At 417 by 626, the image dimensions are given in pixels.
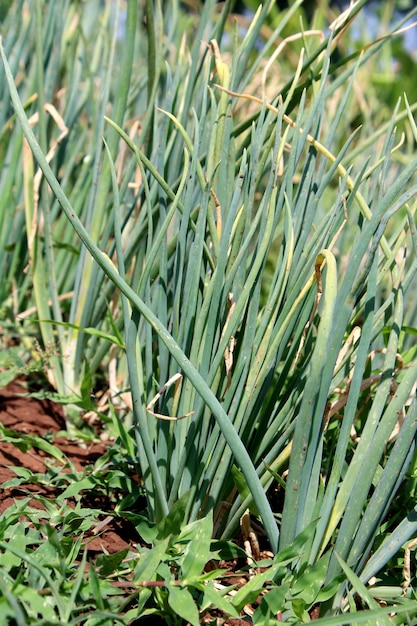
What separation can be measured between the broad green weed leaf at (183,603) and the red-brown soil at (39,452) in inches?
6.4

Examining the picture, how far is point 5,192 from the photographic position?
172 cm

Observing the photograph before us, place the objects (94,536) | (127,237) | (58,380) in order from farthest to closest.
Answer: (127,237) → (58,380) → (94,536)

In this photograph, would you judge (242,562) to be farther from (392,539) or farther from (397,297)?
(397,297)

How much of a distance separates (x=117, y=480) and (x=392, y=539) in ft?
1.49

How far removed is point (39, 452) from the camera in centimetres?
134

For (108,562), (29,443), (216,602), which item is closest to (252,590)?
(216,602)

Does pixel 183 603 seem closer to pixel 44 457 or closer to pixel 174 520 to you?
pixel 174 520

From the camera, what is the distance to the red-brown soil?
109cm

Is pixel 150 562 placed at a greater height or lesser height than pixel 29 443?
greater

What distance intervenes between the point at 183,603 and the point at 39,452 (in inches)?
22.5

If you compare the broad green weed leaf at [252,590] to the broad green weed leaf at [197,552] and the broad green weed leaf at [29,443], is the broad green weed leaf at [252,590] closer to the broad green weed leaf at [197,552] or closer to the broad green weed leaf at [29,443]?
the broad green weed leaf at [197,552]

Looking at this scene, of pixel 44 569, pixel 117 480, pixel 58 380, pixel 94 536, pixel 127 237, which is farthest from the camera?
pixel 127 237

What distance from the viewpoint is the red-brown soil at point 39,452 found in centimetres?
109

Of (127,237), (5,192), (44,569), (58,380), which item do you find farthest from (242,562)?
(5,192)
